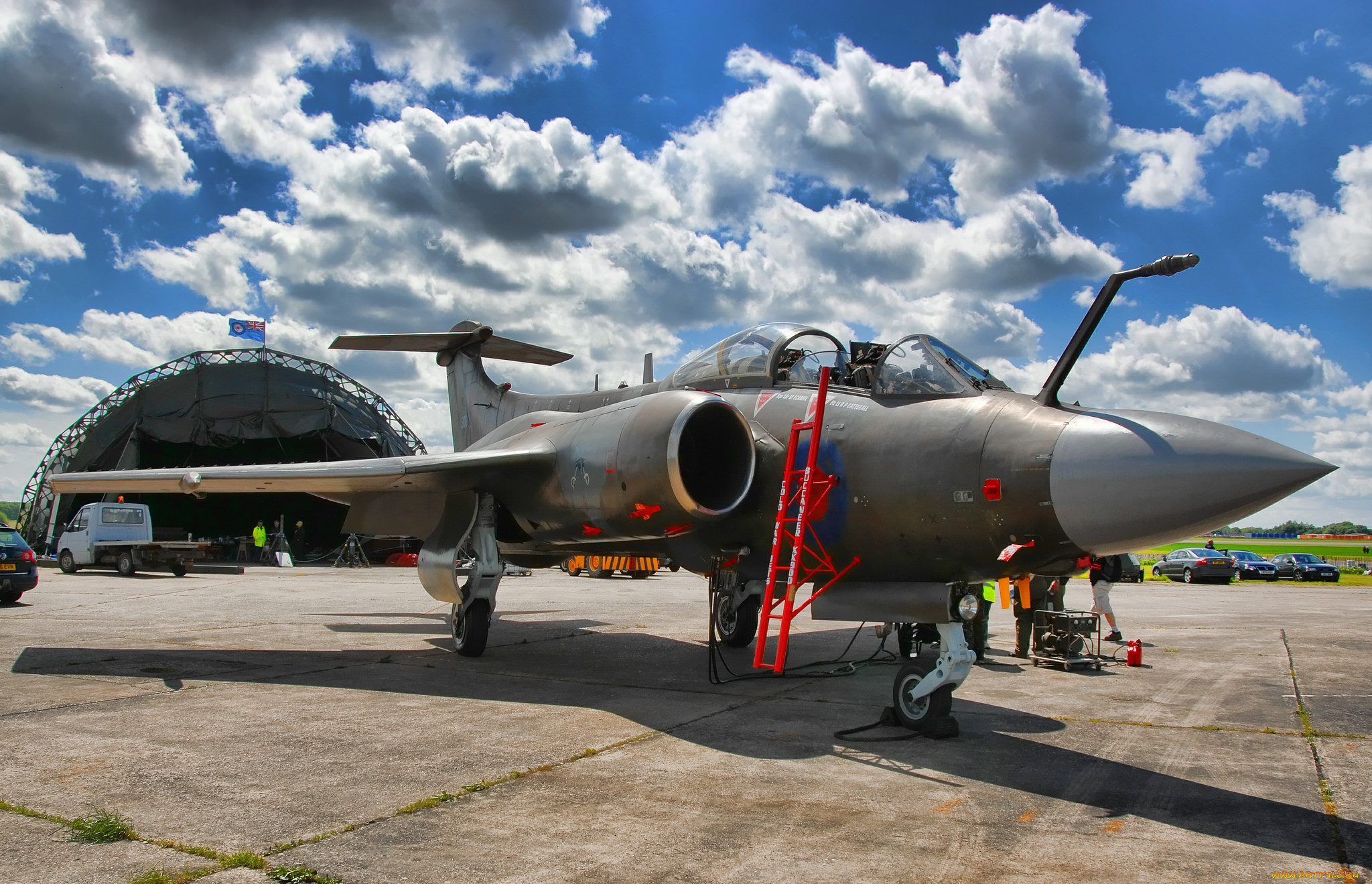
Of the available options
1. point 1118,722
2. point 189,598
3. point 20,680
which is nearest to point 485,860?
point 1118,722

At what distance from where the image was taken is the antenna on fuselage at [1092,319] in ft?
17.2

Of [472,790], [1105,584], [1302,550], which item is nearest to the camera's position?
[472,790]

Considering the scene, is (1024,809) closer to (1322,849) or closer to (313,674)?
(1322,849)

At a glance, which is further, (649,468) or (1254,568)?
(1254,568)

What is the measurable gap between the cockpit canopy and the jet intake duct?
0.68m

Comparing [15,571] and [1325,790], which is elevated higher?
[15,571]

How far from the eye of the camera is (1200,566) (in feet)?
110

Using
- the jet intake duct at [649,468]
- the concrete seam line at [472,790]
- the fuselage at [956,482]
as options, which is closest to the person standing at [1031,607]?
the fuselage at [956,482]

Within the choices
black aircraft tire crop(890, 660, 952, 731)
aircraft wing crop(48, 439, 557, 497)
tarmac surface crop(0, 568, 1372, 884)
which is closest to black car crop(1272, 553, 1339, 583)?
tarmac surface crop(0, 568, 1372, 884)

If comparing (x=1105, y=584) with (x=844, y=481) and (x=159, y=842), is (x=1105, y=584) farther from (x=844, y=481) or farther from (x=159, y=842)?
(x=159, y=842)

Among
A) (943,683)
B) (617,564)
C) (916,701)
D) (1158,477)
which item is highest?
(1158,477)

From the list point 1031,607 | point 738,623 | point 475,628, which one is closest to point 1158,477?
point 1031,607

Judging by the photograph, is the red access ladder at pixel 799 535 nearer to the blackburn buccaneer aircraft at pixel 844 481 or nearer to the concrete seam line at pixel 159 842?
the blackburn buccaneer aircraft at pixel 844 481

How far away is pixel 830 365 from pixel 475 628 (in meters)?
5.20
